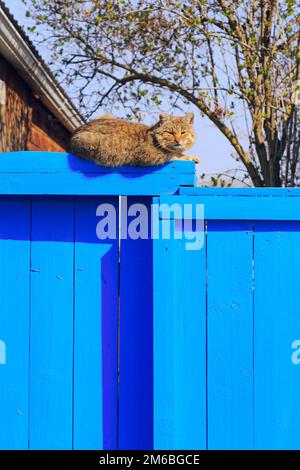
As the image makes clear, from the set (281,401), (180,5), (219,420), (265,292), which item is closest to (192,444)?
(219,420)

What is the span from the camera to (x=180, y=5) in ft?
24.3

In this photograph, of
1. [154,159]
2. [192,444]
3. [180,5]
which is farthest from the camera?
[180,5]

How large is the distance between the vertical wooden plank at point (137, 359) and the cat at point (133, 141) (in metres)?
0.27

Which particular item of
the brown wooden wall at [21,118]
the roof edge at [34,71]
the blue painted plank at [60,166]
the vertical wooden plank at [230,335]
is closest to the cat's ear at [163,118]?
the blue painted plank at [60,166]

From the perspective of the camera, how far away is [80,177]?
3.14 m

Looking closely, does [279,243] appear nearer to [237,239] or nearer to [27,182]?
[237,239]

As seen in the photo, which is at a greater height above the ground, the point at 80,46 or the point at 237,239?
the point at 80,46

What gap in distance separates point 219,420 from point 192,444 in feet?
0.50

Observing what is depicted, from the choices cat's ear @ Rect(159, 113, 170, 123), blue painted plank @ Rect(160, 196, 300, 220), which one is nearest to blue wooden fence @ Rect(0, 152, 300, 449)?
blue painted plank @ Rect(160, 196, 300, 220)

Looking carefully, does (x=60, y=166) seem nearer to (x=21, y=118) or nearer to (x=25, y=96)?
(x=21, y=118)

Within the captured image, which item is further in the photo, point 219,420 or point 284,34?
point 284,34

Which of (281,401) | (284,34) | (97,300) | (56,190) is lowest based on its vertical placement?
(281,401)

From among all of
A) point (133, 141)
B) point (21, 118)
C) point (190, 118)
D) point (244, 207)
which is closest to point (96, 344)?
point (244, 207)

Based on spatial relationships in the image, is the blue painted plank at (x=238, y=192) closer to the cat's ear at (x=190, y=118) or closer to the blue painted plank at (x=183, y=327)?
the blue painted plank at (x=183, y=327)
